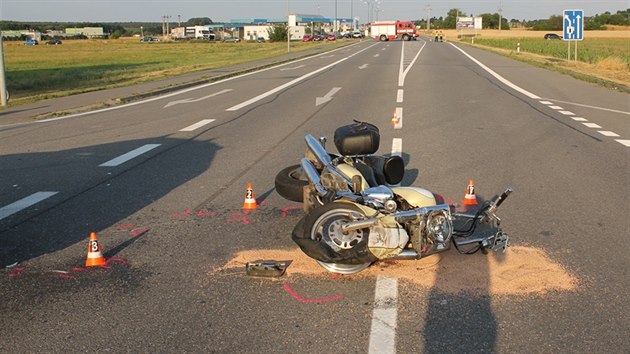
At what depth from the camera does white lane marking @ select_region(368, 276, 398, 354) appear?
405 centimetres

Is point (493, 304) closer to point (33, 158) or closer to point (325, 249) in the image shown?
point (325, 249)

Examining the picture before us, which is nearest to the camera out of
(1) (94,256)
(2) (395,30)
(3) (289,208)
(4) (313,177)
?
(1) (94,256)

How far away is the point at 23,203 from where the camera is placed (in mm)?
7469

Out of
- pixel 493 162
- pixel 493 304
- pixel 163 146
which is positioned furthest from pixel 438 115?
pixel 493 304

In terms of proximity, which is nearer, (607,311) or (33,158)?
(607,311)

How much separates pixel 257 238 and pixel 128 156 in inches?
191

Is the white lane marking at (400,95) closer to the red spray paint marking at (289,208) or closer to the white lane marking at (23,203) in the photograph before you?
the red spray paint marking at (289,208)

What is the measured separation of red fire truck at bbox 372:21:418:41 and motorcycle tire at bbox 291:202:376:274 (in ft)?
308

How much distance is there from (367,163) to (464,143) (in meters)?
5.04

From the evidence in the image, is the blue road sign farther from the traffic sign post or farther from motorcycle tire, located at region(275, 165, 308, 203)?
motorcycle tire, located at region(275, 165, 308, 203)

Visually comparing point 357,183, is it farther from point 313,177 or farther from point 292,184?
point 292,184

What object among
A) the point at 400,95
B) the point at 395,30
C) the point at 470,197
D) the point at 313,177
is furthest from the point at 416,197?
the point at 395,30

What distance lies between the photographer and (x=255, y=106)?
17.1 metres

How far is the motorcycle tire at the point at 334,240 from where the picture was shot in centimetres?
504
